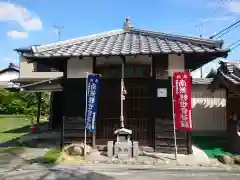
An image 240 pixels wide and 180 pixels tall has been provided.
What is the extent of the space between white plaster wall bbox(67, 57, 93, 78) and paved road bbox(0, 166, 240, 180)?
4176 mm

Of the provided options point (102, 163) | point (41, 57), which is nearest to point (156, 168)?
point (102, 163)

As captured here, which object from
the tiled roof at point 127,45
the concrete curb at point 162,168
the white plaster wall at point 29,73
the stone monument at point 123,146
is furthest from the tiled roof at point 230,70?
the white plaster wall at point 29,73

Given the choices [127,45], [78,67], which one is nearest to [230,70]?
[127,45]

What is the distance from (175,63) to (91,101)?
3.74m

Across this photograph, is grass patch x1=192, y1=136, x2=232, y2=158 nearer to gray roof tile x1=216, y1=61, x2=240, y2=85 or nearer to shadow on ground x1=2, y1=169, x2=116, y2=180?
gray roof tile x1=216, y1=61, x2=240, y2=85

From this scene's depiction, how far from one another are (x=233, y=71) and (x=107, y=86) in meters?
6.16

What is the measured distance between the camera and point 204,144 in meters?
14.3

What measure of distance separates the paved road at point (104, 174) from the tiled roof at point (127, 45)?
4.51 meters

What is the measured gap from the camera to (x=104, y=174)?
893 cm

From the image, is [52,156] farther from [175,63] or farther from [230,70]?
[230,70]

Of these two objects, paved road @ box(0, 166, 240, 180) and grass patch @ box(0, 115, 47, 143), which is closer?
paved road @ box(0, 166, 240, 180)

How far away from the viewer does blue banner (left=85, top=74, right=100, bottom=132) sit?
11.3m

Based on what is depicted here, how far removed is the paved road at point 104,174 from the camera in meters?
8.45

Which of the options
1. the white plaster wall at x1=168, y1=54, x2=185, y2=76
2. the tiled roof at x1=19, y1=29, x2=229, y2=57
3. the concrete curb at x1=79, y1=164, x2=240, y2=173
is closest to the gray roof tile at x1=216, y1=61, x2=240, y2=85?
the tiled roof at x1=19, y1=29, x2=229, y2=57
